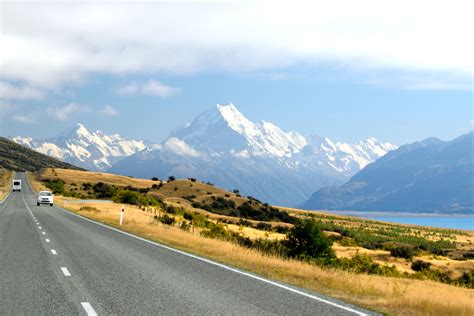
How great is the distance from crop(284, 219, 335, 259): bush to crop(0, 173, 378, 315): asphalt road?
1454 cm

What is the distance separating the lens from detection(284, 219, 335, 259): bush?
107ft

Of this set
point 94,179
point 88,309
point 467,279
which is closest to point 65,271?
point 88,309

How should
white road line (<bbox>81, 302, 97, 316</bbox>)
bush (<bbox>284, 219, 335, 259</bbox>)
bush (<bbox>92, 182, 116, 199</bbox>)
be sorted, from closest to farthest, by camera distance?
white road line (<bbox>81, 302, 97, 316</bbox>)
bush (<bbox>284, 219, 335, 259</bbox>)
bush (<bbox>92, 182, 116, 199</bbox>)

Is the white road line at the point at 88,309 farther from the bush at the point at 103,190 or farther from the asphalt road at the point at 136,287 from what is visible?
the bush at the point at 103,190

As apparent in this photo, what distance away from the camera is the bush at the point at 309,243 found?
107 feet

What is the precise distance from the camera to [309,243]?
33094 mm

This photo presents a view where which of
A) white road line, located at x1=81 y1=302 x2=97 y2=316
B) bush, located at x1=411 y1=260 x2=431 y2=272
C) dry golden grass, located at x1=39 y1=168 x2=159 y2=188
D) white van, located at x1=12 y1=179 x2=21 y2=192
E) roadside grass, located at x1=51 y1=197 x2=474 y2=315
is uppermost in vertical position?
dry golden grass, located at x1=39 y1=168 x2=159 y2=188

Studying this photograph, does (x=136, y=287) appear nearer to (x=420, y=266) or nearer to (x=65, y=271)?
(x=65, y=271)

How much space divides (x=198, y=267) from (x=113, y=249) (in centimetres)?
530

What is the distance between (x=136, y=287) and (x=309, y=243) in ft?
72.5

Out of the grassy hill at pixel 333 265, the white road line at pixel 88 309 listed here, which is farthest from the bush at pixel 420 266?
the white road line at pixel 88 309

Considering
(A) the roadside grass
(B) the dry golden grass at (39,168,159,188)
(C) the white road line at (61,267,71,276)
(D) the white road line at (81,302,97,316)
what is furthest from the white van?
(D) the white road line at (81,302,97,316)

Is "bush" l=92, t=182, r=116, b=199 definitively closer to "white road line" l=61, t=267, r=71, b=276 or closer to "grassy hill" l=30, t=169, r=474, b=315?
"grassy hill" l=30, t=169, r=474, b=315

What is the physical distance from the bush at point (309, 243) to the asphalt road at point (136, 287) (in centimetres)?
1454
